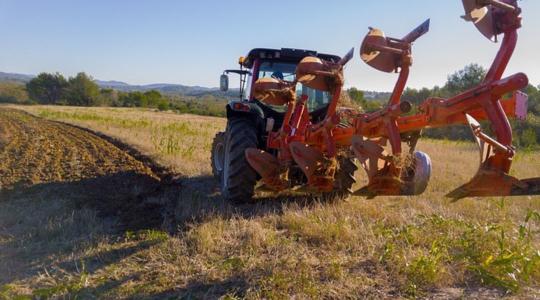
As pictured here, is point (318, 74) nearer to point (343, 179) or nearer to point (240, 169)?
point (343, 179)

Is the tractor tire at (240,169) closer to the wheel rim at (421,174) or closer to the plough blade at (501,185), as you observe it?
the wheel rim at (421,174)

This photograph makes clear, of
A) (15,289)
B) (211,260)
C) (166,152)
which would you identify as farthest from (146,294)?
(166,152)

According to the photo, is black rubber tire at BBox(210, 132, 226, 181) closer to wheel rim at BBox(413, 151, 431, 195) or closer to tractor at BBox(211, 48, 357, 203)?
tractor at BBox(211, 48, 357, 203)

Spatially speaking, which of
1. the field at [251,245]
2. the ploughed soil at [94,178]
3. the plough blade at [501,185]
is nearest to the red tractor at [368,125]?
the plough blade at [501,185]

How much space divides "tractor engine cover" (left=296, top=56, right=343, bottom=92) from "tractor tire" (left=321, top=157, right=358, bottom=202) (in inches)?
34.8

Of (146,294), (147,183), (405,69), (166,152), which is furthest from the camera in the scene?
(166,152)

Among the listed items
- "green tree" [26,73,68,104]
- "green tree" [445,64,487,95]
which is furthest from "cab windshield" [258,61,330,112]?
"green tree" [26,73,68,104]

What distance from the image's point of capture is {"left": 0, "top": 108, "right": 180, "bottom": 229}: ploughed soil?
17.8ft

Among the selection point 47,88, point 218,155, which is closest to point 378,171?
point 218,155

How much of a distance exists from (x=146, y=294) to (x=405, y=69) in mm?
2711

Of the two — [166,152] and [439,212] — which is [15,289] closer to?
[439,212]

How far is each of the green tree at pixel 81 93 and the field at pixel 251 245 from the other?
1935 inches

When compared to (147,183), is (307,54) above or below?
above

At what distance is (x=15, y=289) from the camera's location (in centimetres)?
312
